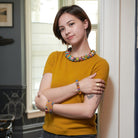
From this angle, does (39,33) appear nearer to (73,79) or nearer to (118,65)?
(118,65)

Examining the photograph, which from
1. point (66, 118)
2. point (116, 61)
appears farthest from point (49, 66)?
point (116, 61)

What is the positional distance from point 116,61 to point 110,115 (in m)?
0.33

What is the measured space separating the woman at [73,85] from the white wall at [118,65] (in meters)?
0.16

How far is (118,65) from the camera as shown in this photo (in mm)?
1210

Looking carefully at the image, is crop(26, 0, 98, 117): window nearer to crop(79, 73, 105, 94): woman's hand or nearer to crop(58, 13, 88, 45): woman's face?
crop(58, 13, 88, 45): woman's face

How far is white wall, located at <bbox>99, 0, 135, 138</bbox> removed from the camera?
3.90ft

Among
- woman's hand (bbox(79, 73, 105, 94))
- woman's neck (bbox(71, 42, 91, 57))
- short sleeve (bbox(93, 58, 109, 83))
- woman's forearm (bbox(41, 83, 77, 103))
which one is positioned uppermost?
woman's neck (bbox(71, 42, 91, 57))

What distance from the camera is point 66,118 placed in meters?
1.00

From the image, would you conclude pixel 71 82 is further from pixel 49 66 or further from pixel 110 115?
pixel 110 115

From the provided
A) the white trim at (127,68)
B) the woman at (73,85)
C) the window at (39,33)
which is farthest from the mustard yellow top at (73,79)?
the window at (39,33)

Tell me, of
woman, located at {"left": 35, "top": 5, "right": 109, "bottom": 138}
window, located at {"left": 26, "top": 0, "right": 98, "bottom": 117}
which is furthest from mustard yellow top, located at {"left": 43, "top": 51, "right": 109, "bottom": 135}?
window, located at {"left": 26, "top": 0, "right": 98, "bottom": 117}

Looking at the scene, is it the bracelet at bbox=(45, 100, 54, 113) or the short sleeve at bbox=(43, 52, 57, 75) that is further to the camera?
the short sleeve at bbox=(43, 52, 57, 75)

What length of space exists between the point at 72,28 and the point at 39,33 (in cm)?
195

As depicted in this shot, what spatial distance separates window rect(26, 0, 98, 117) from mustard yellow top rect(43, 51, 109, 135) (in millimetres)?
1849
